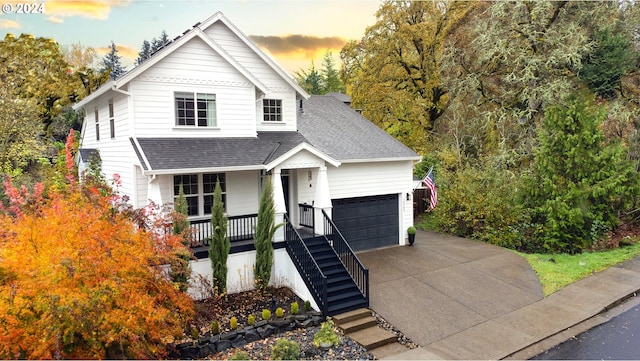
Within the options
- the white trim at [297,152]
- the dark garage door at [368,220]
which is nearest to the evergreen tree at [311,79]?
the dark garage door at [368,220]

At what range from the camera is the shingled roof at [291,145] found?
1173 centimetres

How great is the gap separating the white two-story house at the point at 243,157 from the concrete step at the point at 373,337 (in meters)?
1.10

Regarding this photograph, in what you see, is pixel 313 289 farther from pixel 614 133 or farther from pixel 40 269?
pixel 614 133

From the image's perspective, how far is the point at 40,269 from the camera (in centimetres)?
660

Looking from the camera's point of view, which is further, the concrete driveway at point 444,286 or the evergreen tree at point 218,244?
the evergreen tree at point 218,244

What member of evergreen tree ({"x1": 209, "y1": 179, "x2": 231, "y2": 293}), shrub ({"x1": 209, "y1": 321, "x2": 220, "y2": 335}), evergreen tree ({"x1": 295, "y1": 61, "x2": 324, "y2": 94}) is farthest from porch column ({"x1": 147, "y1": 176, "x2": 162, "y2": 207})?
evergreen tree ({"x1": 295, "y1": 61, "x2": 324, "y2": 94})

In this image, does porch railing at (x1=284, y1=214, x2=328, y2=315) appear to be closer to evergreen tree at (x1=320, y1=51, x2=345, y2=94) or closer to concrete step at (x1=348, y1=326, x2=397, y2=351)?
concrete step at (x1=348, y1=326, x2=397, y2=351)

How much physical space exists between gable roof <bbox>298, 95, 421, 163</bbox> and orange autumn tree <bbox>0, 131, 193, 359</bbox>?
27.5 feet

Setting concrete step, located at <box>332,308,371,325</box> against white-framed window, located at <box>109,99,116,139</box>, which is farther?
white-framed window, located at <box>109,99,116,139</box>

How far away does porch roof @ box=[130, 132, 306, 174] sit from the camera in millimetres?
11352

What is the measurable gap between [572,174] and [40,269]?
1673 centimetres

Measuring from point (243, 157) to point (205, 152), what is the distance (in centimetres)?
118

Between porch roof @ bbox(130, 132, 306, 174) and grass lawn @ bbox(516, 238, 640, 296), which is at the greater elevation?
porch roof @ bbox(130, 132, 306, 174)

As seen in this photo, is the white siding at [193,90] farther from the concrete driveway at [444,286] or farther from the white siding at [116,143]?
the concrete driveway at [444,286]
